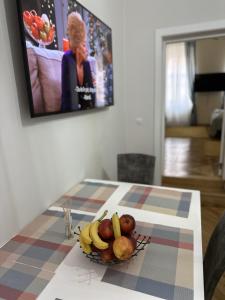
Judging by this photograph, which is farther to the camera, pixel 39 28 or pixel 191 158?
pixel 191 158

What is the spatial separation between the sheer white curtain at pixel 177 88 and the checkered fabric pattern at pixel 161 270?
5.80 metres

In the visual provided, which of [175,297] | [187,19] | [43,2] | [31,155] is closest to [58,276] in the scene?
[175,297]

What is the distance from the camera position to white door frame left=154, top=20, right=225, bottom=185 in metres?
2.22

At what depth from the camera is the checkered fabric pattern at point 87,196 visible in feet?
4.29

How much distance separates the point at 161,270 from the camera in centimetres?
80

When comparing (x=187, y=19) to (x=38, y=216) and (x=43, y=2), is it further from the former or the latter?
(x=38, y=216)

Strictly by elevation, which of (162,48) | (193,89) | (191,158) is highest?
(162,48)

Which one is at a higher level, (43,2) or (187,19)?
(187,19)

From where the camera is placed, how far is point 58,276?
79cm

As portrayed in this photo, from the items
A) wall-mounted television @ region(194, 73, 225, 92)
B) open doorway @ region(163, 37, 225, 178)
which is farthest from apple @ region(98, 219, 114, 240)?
wall-mounted television @ region(194, 73, 225, 92)

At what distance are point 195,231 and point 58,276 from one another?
2.10 feet

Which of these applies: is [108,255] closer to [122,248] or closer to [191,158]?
[122,248]

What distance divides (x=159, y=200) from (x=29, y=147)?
0.83 meters

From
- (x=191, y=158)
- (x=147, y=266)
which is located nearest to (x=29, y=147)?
(x=147, y=266)
